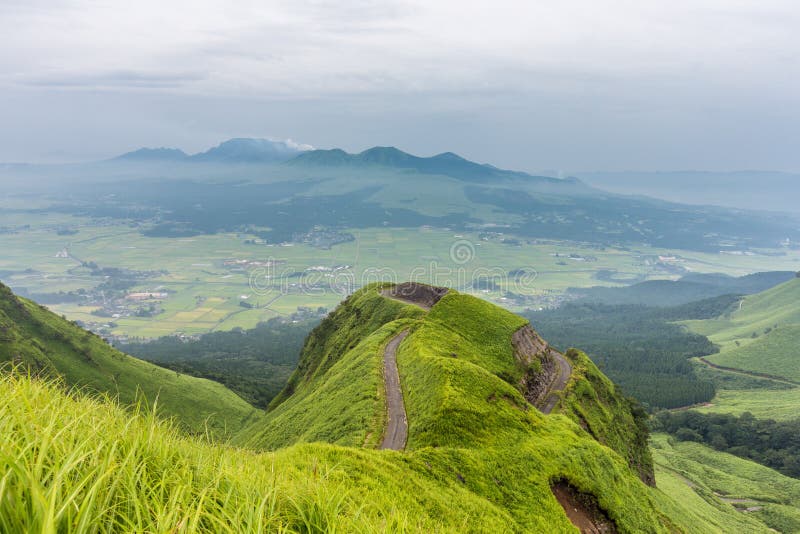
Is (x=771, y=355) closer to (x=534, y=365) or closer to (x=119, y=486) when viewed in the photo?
(x=534, y=365)

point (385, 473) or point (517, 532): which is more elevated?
point (385, 473)

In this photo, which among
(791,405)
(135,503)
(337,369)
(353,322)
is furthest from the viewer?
(791,405)

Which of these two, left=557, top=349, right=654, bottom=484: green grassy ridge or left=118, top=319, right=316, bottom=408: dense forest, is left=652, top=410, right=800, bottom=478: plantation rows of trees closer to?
left=557, top=349, right=654, bottom=484: green grassy ridge

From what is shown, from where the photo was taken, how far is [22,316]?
94.4 m

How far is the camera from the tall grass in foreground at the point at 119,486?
4.17m

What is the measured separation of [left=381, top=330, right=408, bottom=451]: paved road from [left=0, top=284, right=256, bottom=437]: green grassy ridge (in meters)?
48.8

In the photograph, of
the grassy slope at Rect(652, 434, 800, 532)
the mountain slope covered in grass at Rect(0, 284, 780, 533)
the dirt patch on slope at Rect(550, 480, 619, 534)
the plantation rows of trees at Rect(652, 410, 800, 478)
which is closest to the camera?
the mountain slope covered in grass at Rect(0, 284, 780, 533)

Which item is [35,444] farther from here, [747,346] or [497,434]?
[747,346]

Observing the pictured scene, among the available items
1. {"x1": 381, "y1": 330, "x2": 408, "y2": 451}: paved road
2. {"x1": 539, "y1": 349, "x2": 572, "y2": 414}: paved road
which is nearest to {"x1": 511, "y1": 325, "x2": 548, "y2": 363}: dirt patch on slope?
{"x1": 539, "y1": 349, "x2": 572, "y2": 414}: paved road

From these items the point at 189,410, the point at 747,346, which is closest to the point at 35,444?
the point at 189,410

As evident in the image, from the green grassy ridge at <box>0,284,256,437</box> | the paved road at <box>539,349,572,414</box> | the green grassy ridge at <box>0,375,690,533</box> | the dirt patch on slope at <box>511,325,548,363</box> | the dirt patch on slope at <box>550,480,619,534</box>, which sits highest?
the green grassy ridge at <box>0,375,690,533</box>

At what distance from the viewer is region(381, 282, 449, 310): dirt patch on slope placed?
7619cm

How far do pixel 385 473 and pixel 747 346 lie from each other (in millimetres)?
234978

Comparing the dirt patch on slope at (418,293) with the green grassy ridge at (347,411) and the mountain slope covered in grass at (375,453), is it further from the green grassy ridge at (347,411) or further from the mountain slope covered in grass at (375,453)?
the green grassy ridge at (347,411)
